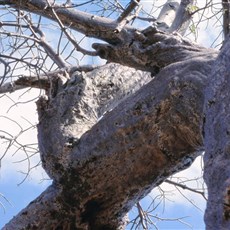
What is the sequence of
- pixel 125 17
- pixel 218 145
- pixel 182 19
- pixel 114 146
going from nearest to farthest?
1. pixel 218 145
2. pixel 114 146
3. pixel 125 17
4. pixel 182 19

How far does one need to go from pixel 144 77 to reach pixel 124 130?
0.71 m

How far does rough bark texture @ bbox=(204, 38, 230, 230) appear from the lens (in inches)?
39.8

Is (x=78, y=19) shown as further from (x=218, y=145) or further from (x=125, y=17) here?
(x=218, y=145)

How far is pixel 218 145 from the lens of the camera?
117 cm

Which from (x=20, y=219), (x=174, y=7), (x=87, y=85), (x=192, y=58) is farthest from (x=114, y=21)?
(x=174, y=7)

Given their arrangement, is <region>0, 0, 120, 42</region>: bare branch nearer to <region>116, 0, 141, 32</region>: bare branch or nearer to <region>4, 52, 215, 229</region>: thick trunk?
<region>116, 0, 141, 32</region>: bare branch

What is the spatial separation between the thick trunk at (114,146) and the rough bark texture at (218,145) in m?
0.34

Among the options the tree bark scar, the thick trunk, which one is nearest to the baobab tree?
the thick trunk

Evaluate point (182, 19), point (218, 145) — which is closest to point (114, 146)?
point (218, 145)

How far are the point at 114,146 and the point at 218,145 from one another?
811mm

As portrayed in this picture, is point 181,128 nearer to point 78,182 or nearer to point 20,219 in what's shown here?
point 78,182

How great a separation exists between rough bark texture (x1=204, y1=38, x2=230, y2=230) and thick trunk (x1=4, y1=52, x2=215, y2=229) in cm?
34

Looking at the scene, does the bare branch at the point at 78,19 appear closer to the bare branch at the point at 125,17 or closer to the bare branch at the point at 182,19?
the bare branch at the point at 125,17

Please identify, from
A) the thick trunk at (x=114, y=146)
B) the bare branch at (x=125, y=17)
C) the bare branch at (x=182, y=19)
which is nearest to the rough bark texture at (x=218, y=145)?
the thick trunk at (x=114, y=146)
